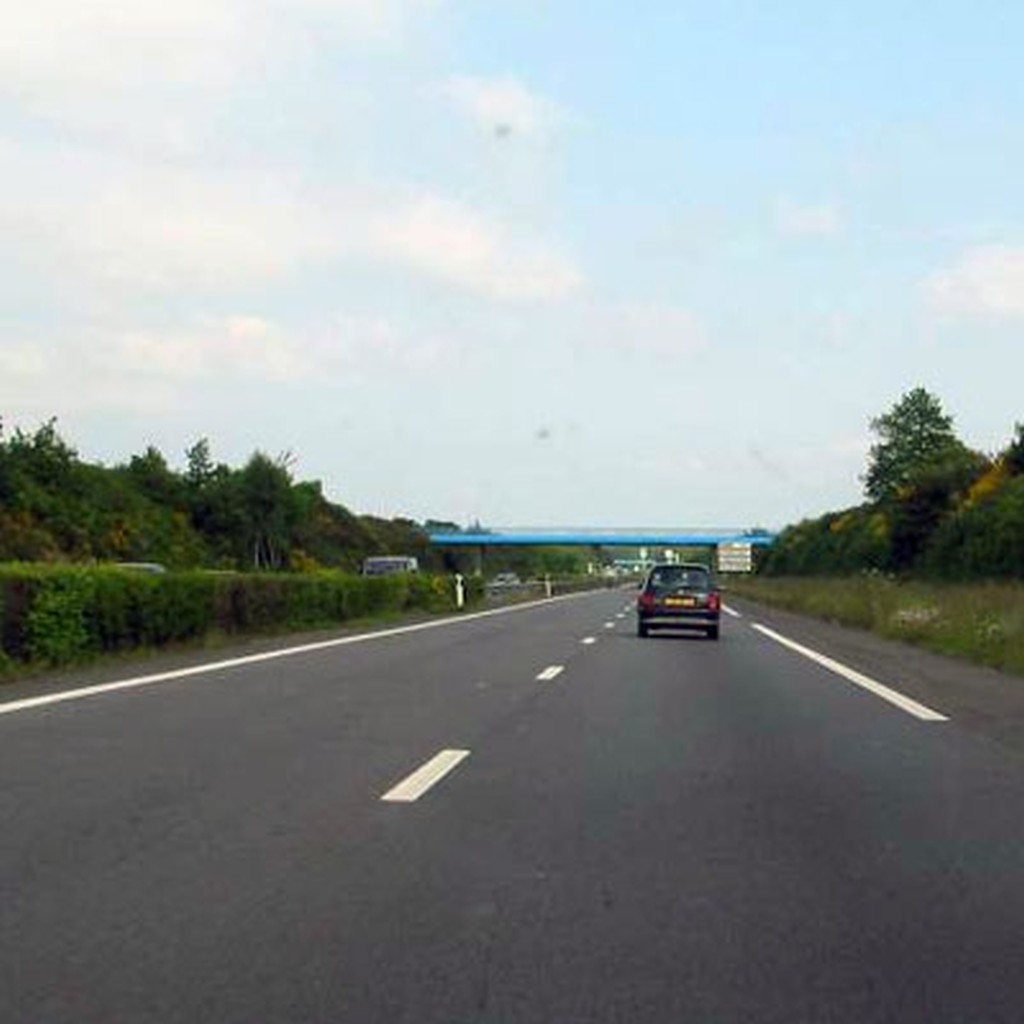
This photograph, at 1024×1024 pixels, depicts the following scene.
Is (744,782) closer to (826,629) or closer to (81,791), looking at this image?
(81,791)

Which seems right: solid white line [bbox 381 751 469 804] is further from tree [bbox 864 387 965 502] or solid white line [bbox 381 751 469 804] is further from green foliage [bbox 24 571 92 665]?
tree [bbox 864 387 965 502]

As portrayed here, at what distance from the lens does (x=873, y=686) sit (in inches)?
791

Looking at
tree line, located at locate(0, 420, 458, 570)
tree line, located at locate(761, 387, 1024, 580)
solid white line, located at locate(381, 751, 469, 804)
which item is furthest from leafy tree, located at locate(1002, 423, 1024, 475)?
solid white line, located at locate(381, 751, 469, 804)

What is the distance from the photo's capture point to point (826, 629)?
136 feet

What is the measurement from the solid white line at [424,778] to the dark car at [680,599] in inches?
878

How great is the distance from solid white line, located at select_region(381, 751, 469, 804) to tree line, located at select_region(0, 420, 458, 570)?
47.2 metres

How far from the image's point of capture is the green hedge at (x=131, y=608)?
70.2ft

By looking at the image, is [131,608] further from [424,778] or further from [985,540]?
[985,540]

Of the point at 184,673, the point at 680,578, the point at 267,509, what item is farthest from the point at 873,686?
the point at 267,509

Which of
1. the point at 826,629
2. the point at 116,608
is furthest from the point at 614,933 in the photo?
the point at 826,629

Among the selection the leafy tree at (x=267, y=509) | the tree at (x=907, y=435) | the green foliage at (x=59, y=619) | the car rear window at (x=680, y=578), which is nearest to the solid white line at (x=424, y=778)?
the green foliage at (x=59, y=619)

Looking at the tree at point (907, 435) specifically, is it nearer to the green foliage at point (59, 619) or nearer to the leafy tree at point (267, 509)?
the leafy tree at point (267, 509)

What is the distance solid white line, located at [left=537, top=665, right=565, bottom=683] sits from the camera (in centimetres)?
2050

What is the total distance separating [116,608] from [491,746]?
499 inches
